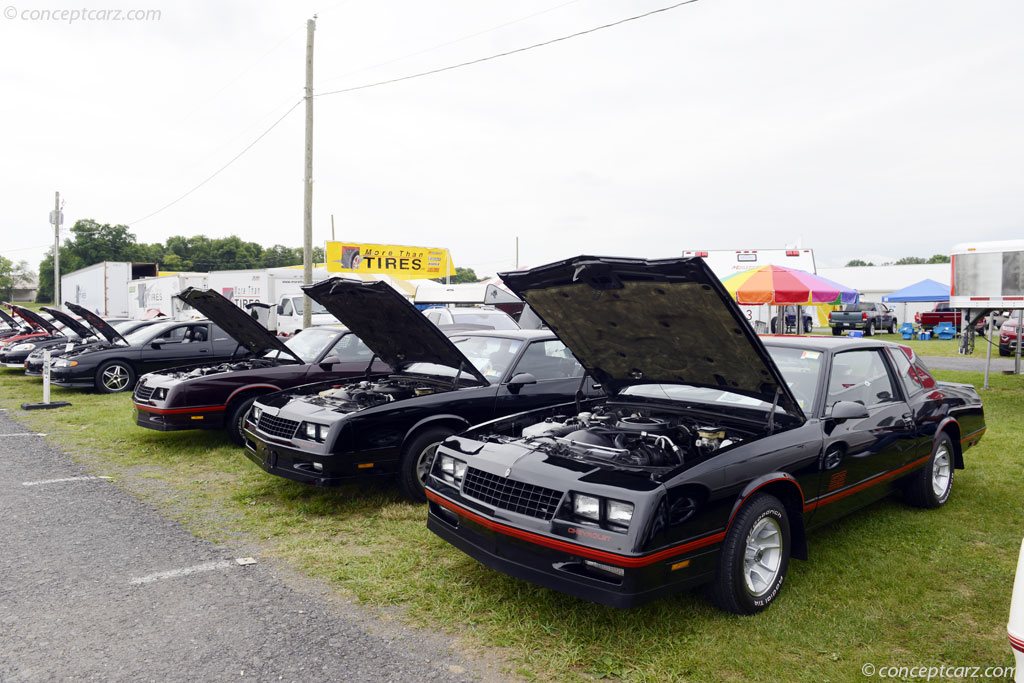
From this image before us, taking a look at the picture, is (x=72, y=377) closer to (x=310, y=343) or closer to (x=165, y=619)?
(x=310, y=343)

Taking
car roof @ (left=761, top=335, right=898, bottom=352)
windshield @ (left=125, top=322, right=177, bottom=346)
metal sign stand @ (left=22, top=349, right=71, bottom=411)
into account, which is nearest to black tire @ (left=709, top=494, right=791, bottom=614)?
car roof @ (left=761, top=335, right=898, bottom=352)

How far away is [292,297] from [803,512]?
22.4 meters

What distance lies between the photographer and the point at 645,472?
128 inches

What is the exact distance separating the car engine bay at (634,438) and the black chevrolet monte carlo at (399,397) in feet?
2.00

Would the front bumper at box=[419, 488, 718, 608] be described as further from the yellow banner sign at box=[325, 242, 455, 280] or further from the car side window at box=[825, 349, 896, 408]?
the yellow banner sign at box=[325, 242, 455, 280]

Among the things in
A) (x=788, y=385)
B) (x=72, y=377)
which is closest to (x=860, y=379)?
(x=788, y=385)

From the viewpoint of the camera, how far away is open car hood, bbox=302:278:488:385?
17.9 ft

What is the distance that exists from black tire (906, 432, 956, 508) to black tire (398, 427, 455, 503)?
367cm

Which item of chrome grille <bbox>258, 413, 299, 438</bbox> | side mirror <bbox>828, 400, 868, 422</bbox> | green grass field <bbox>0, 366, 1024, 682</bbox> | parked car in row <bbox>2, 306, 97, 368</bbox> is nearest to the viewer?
green grass field <bbox>0, 366, 1024, 682</bbox>

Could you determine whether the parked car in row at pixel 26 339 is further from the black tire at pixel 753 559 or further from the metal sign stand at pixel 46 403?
the black tire at pixel 753 559

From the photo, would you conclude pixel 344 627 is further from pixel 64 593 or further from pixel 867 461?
pixel 867 461

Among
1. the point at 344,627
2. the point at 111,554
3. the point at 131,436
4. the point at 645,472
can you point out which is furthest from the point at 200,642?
the point at 131,436

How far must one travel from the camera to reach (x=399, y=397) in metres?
5.57

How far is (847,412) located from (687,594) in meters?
1.39
